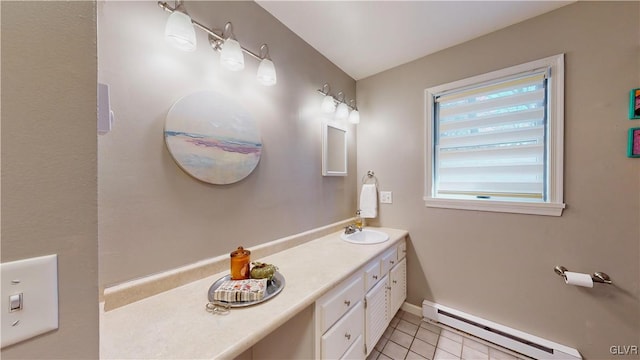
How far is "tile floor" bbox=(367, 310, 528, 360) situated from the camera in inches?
58.4

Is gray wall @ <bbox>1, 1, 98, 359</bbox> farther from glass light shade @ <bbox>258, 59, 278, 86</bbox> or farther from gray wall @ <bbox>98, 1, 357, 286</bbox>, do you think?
glass light shade @ <bbox>258, 59, 278, 86</bbox>

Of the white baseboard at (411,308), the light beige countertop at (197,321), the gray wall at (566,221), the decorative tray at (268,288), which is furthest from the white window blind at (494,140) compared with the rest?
the decorative tray at (268,288)

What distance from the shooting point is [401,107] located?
6.61ft

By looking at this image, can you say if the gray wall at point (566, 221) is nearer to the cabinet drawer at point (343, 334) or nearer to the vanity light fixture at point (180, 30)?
the cabinet drawer at point (343, 334)

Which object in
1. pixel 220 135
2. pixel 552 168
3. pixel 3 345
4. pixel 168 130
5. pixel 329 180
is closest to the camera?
pixel 3 345

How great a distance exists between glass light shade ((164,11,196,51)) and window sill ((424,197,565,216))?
195 cm

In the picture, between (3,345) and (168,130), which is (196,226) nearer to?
(168,130)

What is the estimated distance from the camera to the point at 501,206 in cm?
156

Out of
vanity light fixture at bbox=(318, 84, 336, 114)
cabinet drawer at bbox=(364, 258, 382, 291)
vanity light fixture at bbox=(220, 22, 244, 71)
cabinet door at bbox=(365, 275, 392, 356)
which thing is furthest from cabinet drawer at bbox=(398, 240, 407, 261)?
vanity light fixture at bbox=(220, 22, 244, 71)

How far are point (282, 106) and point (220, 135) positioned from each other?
53 centimetres

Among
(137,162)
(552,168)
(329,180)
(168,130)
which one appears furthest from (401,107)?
(137,162)

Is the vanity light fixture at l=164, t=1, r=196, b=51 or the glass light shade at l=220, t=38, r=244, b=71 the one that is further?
the glass light shade at l=220, t=38, r=244, b=71

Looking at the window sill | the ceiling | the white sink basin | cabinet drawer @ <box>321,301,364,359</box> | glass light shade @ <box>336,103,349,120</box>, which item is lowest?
cabinet drawer @ <box>321,301,364,359</box>

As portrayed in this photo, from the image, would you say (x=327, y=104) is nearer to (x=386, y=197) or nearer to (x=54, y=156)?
(x=386, y=197)
